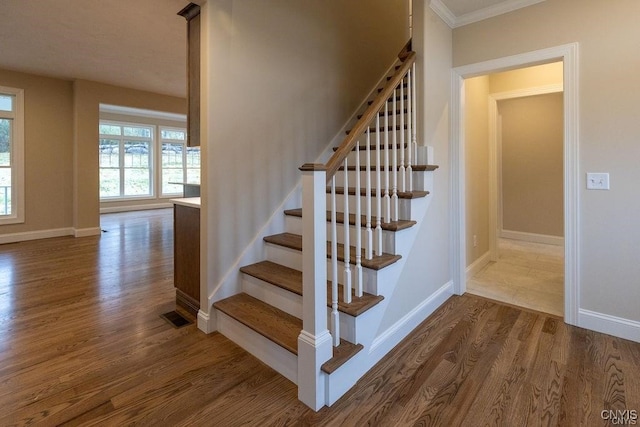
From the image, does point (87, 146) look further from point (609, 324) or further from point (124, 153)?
point (609, 324)

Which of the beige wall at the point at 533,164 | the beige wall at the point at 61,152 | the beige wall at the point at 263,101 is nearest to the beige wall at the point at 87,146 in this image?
the beige wall at the point at 61,152

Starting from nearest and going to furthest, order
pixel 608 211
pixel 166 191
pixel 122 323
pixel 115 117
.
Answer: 1. pixel 608 211
2. pixel 122 323
3. pixel 115 117
4. pixel 166 191

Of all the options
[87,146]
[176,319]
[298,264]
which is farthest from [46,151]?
[298,264]

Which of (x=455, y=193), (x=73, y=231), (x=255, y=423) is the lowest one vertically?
(x=255, y=423)

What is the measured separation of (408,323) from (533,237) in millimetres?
4110

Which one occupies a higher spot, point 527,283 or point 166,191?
point 166,191

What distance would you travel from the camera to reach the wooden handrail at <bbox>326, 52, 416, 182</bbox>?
5.28ft

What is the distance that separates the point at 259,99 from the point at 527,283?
3153 mm

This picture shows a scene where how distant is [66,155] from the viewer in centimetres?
Result: 544

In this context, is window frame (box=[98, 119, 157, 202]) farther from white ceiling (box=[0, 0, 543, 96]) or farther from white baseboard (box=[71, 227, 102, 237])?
white ceiling (box=[0, 0, 543, 96])

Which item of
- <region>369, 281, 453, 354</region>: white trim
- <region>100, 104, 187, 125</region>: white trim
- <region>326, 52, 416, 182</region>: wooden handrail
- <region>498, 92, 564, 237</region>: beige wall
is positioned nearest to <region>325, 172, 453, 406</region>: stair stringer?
<region>369, 281, 453, 354</region>: white trim

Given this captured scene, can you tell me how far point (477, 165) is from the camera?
357cm

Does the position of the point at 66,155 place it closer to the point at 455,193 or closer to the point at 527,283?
the point at 455,193

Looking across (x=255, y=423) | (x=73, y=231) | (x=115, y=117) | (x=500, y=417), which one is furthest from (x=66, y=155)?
(x=500, y=417)
